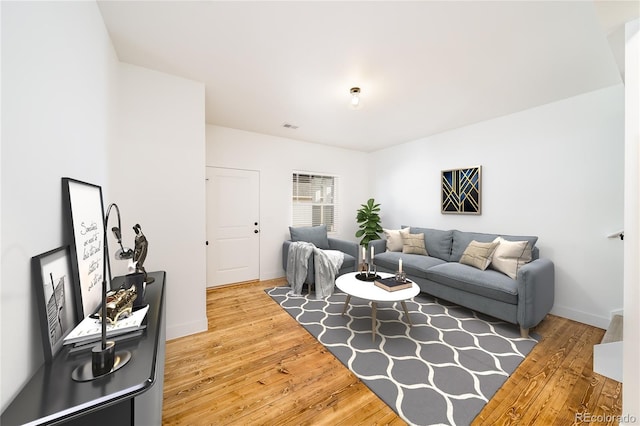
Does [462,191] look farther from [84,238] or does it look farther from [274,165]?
[84,238]

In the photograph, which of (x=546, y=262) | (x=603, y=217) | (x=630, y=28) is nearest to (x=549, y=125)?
(x=603, y=217)

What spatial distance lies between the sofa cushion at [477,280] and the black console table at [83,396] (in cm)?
297

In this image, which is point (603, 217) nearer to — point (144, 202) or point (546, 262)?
point (546, 262)

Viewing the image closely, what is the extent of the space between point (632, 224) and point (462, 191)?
268 centimetres

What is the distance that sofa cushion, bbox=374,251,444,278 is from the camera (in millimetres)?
3307

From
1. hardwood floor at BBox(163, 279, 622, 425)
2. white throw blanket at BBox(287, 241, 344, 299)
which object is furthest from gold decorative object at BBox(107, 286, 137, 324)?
white throw blanket at BBox(287, 241, 344, 299)

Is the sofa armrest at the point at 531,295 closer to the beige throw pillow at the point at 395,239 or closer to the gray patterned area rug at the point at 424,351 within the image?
the gray patterned area rug at the point at 424,351

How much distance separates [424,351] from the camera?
2.10m

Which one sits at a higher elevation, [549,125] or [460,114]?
[460,114]

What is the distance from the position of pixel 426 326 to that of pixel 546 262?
1.56 metres

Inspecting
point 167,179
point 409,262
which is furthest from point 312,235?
point 167,179

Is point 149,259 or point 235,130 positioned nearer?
point 149,259

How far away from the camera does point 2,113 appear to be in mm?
730

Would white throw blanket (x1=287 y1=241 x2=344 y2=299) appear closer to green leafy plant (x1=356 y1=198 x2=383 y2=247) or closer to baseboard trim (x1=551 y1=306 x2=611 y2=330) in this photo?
green leafy plant (x1=356 y1=198 x2=383 y2=247)
